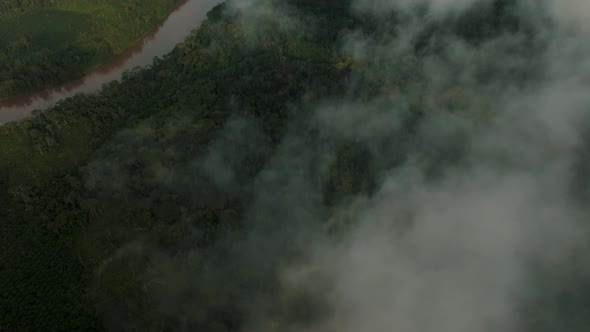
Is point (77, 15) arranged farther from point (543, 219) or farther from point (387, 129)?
point (543, 219)

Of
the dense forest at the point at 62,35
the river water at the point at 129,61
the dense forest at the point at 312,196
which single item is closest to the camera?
the dense forest at the point at 312,196

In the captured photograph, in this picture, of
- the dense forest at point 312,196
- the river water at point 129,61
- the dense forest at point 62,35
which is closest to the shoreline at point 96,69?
the river water at point 129,61

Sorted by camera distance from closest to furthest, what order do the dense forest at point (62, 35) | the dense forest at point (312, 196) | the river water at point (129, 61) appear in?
1. the dense forest at point (312, 196)
2. the river water at point (129, 61)
3. the dense forest at point (62, 35)

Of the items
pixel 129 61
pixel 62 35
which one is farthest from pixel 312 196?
pixel 62 35

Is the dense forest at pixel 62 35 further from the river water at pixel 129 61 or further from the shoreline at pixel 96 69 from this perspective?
the river water at pixel 129 61

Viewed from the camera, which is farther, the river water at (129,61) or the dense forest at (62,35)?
the dense forest at (62,35)

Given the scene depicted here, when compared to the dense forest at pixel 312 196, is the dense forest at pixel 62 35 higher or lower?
higher

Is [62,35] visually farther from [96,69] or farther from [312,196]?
[312,196]
